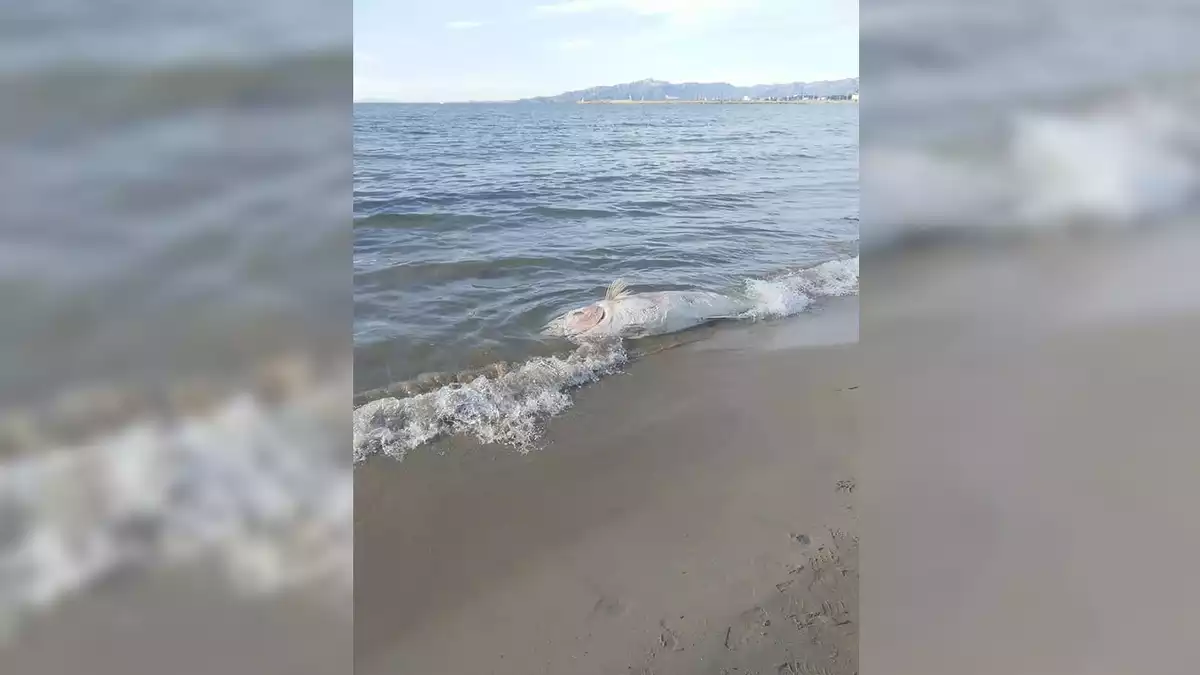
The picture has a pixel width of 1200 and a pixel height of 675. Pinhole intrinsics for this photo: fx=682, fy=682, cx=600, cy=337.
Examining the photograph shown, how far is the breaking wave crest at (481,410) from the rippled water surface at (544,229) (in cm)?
23

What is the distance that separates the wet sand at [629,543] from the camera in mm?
1360

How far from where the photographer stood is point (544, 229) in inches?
189

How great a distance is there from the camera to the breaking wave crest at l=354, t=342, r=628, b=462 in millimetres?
2143

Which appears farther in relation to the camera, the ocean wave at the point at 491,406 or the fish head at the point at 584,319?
the fish head at the point at 584,319

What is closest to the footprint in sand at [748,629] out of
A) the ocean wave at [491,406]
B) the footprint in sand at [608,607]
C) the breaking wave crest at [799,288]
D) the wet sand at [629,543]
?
the wet sand at [629,543]

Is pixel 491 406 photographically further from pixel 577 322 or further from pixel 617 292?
pixel 617 292

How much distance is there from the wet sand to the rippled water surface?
→ 0.75 m
